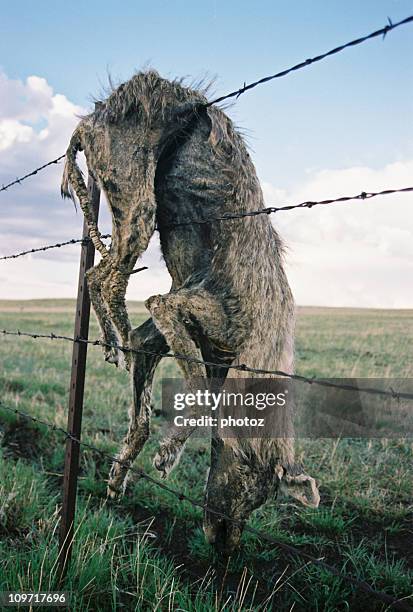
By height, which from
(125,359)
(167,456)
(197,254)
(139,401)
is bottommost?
(167,456)

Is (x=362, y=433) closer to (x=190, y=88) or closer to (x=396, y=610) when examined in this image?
(x=396, y=610)

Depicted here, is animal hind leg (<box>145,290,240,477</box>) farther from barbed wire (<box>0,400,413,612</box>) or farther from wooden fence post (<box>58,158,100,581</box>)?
wooden fence post (<box>58,158,100,581</box>)

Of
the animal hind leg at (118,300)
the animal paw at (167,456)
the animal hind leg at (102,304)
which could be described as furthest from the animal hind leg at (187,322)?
the animal hind leg at (102,304)

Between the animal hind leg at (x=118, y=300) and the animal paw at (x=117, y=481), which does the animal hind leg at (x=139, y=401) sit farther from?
the animal hind leg at (x=118, y=300)

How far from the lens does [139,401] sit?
3.06m

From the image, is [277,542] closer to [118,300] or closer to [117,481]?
[117,481]

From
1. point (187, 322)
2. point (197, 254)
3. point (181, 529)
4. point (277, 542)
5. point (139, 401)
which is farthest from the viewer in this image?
point (181, 529)

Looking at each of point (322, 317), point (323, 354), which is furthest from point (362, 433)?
point (322, 317)

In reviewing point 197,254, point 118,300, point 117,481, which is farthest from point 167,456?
point 197,254

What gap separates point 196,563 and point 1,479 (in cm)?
167

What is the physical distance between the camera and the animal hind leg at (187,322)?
2.68 meters

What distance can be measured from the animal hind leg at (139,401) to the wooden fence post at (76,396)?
0.22 meters

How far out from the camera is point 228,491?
2770 millimetres

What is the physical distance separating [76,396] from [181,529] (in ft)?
5.89
